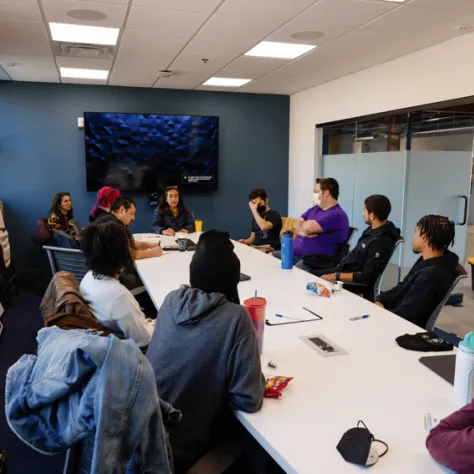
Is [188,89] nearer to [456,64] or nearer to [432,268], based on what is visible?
[456,64]

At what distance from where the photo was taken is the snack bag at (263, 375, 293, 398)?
143 cm

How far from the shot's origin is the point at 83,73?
521 centimetres

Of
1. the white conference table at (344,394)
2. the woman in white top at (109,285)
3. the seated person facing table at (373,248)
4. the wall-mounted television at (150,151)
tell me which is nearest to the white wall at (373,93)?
the wall-mounted television at (150,151)

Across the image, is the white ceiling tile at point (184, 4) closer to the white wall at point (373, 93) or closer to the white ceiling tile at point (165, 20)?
the white ceiling tile at point (165, 20)

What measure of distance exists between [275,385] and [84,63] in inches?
168

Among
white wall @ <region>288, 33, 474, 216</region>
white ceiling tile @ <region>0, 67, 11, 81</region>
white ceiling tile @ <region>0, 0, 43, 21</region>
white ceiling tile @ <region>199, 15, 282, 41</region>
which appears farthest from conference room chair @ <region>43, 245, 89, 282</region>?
white wall @ <region>288, 33, 474, 216</region>

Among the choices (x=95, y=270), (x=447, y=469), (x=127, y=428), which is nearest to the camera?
(x=127, y=428)

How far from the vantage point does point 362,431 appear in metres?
1.22

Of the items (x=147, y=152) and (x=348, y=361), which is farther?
(x=147, y=152)

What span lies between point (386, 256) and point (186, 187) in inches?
151

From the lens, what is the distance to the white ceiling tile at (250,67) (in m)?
4.62

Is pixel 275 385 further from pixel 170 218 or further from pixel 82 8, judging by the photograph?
pixel 170 218

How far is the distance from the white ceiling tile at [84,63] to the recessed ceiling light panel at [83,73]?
17 cm

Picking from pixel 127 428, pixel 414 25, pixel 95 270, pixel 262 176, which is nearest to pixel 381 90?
pixel 414 25
